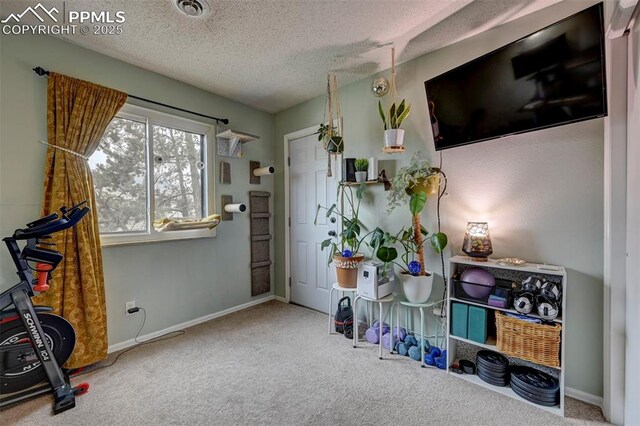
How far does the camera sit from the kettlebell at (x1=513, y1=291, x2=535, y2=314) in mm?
1649

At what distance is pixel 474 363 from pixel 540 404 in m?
0.41

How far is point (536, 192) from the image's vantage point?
1.81m

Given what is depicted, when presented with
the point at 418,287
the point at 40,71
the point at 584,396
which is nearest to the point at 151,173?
the point at 40,71

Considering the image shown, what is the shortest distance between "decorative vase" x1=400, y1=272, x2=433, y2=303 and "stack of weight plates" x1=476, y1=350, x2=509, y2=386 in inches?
20.7

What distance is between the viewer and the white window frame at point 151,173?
239 centimetres

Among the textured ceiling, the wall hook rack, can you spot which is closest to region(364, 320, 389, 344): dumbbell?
the wall hook rack

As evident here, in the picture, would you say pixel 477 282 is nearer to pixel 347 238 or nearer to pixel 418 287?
pixel 418 287

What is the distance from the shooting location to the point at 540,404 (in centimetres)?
161

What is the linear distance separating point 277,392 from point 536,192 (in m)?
2.18

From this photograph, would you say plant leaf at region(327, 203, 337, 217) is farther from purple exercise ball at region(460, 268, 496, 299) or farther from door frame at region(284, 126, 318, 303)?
purple exercise ball at region(460, 268, 496, 299)

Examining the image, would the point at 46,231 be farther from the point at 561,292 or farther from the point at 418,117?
the point at 561,292

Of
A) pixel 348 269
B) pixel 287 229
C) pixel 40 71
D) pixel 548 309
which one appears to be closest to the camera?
pixel 548 309

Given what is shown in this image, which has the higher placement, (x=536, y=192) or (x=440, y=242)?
(x=536, y=192)

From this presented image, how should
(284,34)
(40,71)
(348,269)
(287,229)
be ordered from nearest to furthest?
1. (40,71)
2. (284,34)
3. (348,269)
4. (287,229)
